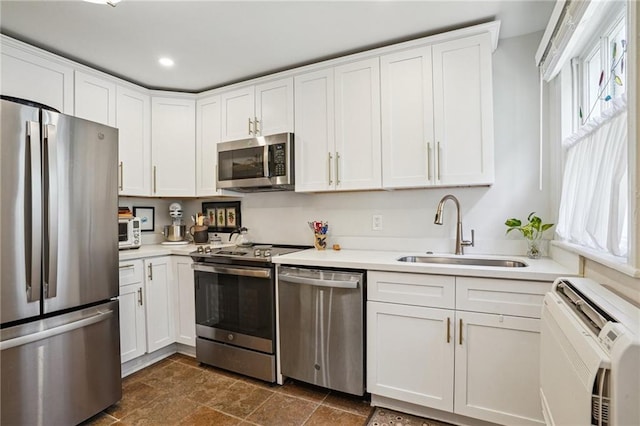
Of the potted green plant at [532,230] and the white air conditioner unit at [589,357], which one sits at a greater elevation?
the potted green plant at [532,230]

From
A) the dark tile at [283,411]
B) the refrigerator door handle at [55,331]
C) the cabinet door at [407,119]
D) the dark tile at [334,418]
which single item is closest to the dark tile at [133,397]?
the refrigerator door handle at [55,331]

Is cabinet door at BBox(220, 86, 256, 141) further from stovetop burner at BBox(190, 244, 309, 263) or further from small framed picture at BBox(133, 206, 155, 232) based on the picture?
small framed picture at BBox(133, 206, 155, 232)

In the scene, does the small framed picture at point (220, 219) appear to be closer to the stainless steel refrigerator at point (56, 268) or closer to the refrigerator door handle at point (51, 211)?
the stainless steel refrigerator at point (56, 268)

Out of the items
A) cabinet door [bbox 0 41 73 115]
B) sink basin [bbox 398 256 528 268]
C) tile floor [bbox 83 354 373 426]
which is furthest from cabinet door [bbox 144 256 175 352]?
sink basin [bbox 398 256 528 268]

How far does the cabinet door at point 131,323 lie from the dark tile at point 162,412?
487 mm

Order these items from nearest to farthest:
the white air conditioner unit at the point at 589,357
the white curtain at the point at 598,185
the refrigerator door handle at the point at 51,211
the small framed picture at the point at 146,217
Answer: the white air conditioner unit at the point at 589,357 < the white curtain at the point at 598,185 < the refrigerator door handle at the point at 51,211 < the small framed picture at the point at 146,217

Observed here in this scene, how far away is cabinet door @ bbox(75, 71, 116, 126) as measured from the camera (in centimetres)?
229

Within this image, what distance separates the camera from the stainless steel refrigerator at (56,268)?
4.71 feet

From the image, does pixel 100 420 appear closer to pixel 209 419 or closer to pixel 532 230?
pixel 209 419

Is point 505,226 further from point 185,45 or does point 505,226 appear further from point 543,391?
point 185,45

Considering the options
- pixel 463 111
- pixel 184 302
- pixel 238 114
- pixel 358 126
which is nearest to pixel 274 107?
pixel 238 114

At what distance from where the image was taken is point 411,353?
1745 mm

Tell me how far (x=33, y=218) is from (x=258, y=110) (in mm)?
1689

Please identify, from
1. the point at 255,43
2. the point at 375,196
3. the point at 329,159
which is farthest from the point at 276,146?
the point at 375,196
